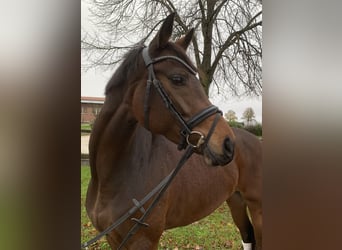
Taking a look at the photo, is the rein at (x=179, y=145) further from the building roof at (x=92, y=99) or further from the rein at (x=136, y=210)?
the building roof at (x=92, y=99)

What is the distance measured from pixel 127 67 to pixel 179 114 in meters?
0.18

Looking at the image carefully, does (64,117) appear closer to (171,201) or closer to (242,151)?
(171,201)

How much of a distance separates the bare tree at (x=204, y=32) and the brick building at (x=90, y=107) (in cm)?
8

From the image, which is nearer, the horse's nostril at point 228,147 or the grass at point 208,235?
the horse's nostril at point 228,147

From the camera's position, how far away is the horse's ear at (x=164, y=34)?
822 mm

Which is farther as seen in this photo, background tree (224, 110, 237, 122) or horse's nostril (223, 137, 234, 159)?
background tree (224, 110, 237, 122)

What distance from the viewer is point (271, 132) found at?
0.80 m

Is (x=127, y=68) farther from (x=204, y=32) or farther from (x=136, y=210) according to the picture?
(x=136, y=210)

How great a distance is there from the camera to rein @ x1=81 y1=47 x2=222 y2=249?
81 centimetres

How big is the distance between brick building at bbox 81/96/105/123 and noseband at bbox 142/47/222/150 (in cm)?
12

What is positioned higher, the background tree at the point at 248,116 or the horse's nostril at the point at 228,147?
the background tree at the point at 248,116

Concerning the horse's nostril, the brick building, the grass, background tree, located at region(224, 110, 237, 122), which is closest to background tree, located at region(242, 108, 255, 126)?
background tree, located at region(224, 110, 237, 122)

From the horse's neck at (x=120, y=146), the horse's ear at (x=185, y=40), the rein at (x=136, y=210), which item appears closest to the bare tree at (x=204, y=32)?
the horse's ear at (x=185, y=40)

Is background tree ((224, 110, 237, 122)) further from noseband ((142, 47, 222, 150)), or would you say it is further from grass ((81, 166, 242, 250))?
grass ((81, 166, 242, 250))
